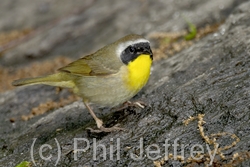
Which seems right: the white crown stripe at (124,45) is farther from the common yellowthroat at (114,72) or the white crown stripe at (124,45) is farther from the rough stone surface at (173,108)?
the rough stone surface at (173,108)

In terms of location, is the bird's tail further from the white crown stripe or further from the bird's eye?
the bird's eye

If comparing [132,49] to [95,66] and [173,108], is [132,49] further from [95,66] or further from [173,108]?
[173,108]

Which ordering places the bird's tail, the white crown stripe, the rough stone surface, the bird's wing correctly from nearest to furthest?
the rough stone surface → the white crown stripe → the bird's wing → the bird's tail

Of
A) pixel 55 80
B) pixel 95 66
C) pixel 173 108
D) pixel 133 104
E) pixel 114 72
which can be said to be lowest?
pixel 173 108

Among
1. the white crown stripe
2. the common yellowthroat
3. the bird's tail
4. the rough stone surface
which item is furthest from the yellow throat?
the bird's tail

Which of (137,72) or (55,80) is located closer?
(137,72)

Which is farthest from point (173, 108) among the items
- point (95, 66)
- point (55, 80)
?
point (55, 80)

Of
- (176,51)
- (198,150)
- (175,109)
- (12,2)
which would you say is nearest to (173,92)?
(175,109)
